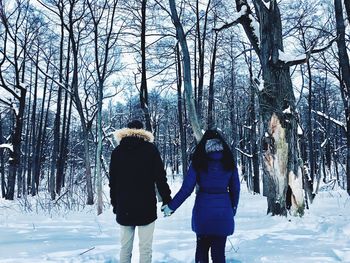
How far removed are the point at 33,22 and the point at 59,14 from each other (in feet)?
16.0

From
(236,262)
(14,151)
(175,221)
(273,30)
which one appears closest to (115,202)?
(236,262)

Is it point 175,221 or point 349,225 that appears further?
point 175,221

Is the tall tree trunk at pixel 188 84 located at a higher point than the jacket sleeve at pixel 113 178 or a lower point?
higher

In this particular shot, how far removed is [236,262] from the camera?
16.5 ft

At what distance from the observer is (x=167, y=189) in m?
4.16

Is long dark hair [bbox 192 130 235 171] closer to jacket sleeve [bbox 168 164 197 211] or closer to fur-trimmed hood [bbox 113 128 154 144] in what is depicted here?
jacket sleeve [bbox 168 164 197 211]

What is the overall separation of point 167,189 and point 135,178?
0.39m

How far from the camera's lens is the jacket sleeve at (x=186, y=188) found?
12.6 ft

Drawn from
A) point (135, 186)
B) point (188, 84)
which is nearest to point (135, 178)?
point (135, 186)

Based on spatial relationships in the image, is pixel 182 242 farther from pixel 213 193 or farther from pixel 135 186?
pixel 213 193

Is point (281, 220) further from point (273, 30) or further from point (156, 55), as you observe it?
point (156, 55)

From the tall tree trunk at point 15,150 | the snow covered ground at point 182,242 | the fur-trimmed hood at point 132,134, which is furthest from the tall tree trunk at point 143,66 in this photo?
the fur-trimmed hood at point 132,134

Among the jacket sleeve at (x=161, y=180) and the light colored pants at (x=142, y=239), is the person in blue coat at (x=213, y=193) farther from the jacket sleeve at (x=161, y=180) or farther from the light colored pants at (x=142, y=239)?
the light colored pants at (x=142, y=239)

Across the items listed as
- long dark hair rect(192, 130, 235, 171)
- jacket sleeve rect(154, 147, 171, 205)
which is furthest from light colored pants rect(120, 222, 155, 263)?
long dark hair rect(192, 130, 235, 171)
